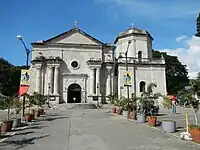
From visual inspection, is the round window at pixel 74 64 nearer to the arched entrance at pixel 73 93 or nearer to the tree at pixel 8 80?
the arched entrance at pixel 73 93

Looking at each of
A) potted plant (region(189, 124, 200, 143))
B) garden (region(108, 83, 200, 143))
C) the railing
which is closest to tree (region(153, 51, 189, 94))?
the railing

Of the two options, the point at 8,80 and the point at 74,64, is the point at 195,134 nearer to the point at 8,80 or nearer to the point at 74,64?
the point at 74,64

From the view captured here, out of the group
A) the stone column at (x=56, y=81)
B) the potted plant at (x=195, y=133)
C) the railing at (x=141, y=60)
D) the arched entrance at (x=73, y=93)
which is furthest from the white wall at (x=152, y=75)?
the potted plant at (x=195, y=133)

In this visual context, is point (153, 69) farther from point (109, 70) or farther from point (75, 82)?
point (75, 82)

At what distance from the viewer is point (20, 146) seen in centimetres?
989

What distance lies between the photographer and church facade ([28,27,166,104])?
45.7 m

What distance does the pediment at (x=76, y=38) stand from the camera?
158ft

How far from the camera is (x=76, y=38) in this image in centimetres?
4869

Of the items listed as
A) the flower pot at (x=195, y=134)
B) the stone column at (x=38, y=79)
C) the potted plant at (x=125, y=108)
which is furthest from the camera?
the stone column at (x=38, y=79)

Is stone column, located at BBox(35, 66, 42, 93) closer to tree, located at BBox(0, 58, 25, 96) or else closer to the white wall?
the white wall

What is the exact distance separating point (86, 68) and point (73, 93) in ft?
18.6

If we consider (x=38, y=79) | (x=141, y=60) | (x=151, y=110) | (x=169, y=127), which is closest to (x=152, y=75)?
(x=141, y=60)

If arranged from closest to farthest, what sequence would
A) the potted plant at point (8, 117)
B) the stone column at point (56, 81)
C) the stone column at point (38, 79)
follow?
the potted plant at point (8, 117) < the stone column at point (56, 81) < the stone column at point (38, 79)

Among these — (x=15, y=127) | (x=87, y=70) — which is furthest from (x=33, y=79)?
(x=15, y=127)
